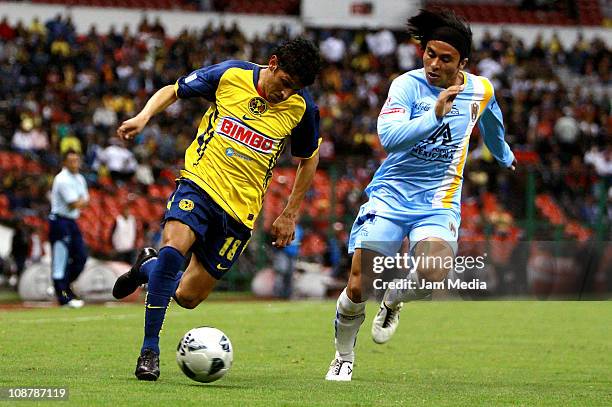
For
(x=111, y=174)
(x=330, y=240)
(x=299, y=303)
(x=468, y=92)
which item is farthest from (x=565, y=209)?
(x=468, y=92)

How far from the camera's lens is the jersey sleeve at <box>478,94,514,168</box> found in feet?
29.9

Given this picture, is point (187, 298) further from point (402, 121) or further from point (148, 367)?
point (402, 121)

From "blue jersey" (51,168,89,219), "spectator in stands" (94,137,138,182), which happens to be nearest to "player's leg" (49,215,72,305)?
"blue jersey" (51,168,89,219)

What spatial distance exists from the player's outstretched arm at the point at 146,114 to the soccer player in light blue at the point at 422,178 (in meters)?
1.50

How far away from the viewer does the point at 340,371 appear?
28.4 feet

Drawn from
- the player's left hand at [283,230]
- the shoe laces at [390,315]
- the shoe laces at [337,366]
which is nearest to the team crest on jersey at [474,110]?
the player's left hand at [283,230]

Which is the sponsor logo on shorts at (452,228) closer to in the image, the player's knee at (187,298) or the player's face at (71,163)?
the player's knee at (187,298)

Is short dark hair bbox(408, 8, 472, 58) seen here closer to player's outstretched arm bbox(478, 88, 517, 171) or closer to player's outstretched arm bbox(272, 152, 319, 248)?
player's outstretched arm bbox(478, 88, 517, 171)

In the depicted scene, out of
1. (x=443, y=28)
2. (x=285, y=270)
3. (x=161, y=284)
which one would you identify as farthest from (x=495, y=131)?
(x=285, y=270)

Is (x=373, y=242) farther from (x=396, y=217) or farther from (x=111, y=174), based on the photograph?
(x=111, y=174)

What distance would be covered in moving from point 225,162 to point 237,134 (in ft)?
0.71

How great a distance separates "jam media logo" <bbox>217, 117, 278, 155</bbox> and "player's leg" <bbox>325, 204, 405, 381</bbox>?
3.31 feet

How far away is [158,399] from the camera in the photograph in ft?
22.3

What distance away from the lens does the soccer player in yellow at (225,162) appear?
8062 mm
